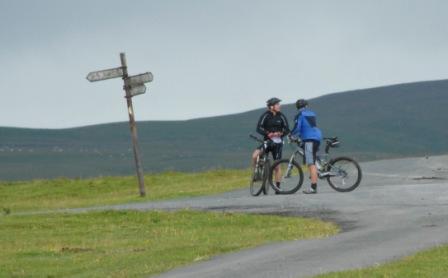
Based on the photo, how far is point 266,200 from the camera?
26141mm

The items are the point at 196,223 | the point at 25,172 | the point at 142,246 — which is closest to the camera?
the point at 142,246

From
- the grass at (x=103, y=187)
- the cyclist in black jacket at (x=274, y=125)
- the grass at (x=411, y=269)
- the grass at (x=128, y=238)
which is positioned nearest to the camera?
the grass at (x=411, y=269)

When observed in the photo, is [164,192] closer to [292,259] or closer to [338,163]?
A: [338,163]

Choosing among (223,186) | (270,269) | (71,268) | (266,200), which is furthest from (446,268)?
(223,186)

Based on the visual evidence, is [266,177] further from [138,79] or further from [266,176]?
[138,79]

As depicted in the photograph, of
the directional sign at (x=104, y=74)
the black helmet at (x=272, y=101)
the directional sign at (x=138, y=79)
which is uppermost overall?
the directional sign at (x=104, y=74)

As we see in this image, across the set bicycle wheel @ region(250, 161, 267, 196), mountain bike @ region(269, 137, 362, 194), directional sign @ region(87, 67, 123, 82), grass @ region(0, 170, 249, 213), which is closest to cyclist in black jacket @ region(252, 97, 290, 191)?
bicycle wheel @ region(250, 161, 267, 196)

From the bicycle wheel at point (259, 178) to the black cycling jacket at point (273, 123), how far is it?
27.5 inches

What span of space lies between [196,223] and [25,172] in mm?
147340

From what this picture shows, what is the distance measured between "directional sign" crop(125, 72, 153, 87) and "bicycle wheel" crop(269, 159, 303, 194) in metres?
7.42

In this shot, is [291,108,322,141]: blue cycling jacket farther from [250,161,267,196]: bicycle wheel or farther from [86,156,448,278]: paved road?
[250,161,267,196]: bicycle wheel

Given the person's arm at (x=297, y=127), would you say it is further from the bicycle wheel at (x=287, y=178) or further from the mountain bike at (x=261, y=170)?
the mountain bike at (x=261, y=170)

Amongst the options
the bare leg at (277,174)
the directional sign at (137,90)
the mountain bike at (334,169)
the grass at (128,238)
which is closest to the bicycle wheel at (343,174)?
the mountain bike at (334,169)

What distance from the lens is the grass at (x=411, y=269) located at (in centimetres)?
1330
